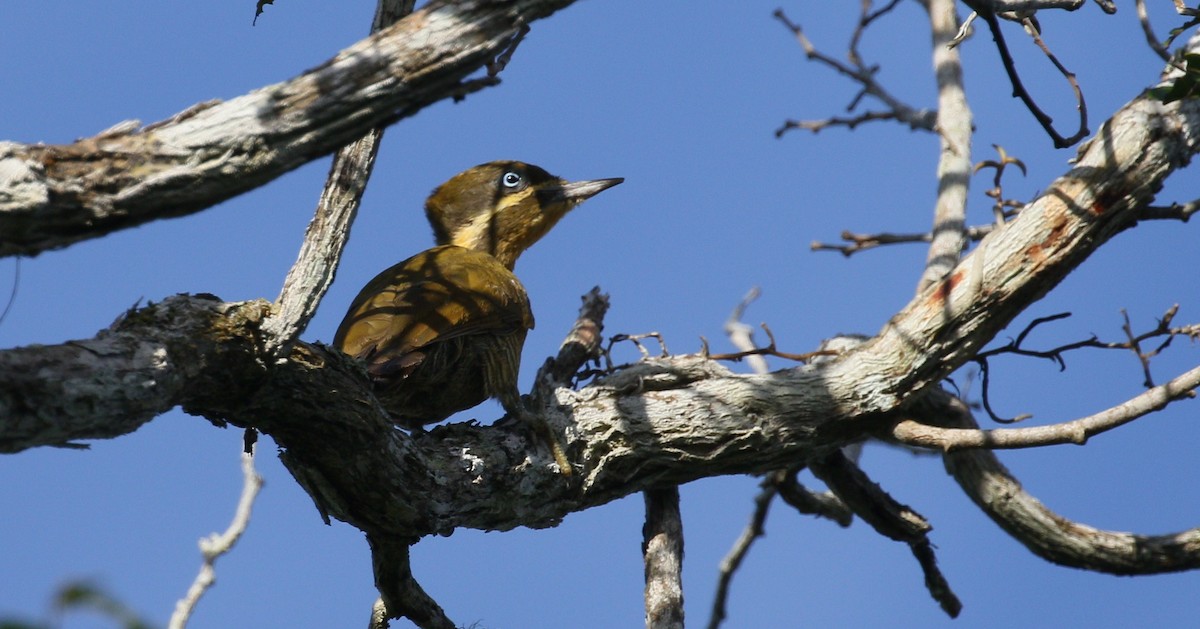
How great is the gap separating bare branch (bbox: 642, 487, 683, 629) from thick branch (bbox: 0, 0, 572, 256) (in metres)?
2.99

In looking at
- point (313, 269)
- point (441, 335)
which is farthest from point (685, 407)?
point (313, 269)

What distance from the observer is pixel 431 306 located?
489 centimetres

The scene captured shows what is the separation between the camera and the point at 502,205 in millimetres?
6664

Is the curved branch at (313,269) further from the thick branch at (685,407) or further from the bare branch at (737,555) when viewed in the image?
the bare branch at (737,555)

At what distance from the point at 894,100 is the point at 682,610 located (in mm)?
3696

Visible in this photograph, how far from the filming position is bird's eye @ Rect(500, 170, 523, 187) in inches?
264

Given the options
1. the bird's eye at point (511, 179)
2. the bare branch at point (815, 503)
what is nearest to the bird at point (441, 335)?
the bird's eye at point (511, 179)

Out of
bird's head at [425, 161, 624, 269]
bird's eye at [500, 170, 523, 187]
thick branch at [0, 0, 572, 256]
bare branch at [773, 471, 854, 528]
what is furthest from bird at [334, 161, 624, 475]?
thick branch at [0, 0, 572, 256]

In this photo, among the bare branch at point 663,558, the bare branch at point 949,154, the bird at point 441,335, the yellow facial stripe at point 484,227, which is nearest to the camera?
the bird at point 441,335

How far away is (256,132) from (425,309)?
2.48 meters

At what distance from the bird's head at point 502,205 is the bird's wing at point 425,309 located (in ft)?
2.33

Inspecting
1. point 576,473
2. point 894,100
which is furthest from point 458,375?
point 894,100

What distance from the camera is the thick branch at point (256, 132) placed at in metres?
2.34

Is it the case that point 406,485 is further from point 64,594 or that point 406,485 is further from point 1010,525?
point 1010,525
